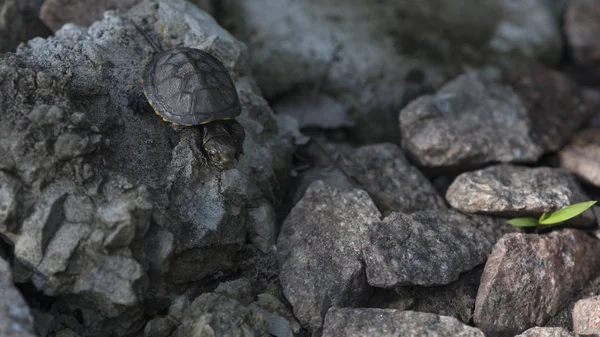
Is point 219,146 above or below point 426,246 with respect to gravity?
above

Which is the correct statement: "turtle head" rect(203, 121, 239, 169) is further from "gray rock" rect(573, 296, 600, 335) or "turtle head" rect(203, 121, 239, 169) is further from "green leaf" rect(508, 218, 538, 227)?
"gray rock" rect(573, 296, 600, 335)

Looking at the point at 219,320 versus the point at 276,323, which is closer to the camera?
the point at 219,320

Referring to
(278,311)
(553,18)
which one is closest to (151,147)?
(278,311)

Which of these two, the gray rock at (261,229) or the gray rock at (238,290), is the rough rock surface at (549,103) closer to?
the gray rock at (261,229)

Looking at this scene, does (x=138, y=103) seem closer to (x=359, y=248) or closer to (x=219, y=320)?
(x=219, y=320)

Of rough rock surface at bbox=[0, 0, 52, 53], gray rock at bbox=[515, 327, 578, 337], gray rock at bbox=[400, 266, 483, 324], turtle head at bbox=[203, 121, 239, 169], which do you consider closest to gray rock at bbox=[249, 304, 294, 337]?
gray rock at bbox=[400, 266, 483, 324]

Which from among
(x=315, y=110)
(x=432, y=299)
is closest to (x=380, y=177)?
(x=432, y=299)
